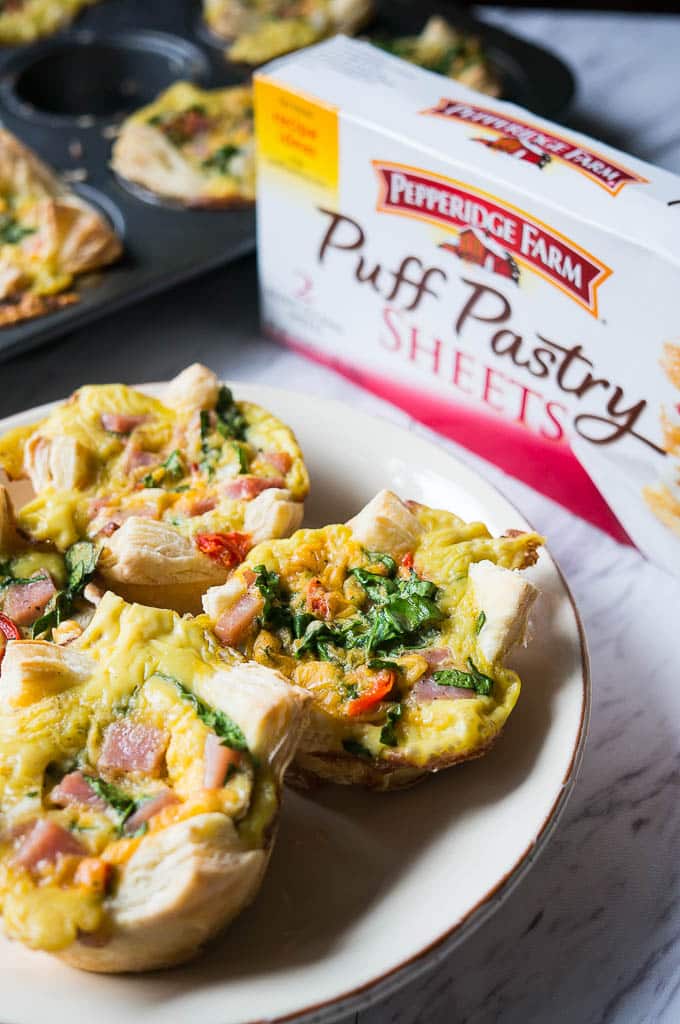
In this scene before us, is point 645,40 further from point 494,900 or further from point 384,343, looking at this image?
point 494,900

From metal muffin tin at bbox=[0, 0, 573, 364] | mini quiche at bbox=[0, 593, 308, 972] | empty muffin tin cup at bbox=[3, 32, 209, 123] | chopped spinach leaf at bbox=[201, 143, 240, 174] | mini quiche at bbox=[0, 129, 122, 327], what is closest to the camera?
mini quiche at bbox=[0, 593, 308, 972]

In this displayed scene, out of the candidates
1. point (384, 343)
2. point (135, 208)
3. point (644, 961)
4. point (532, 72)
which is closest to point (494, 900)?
point (644, 961)

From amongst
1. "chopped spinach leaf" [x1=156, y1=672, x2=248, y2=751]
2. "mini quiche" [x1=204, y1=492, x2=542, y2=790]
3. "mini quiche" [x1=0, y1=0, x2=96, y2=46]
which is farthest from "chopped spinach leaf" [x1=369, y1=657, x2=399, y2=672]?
"mini quiche" [x1=0, y1=0, x2=96, y2=46]

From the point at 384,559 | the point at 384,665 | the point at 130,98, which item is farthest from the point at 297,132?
the point at 130,98

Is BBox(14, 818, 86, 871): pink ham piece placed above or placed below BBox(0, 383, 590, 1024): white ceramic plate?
above

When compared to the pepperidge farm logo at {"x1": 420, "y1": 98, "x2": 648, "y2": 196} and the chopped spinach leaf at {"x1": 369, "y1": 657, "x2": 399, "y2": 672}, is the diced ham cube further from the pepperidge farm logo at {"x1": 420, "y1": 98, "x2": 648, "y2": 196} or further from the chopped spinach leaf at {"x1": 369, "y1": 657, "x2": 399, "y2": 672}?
the pepperidge farm logo at {"x1": 420, "y1": 98, "x2": 648, "y2": 196}

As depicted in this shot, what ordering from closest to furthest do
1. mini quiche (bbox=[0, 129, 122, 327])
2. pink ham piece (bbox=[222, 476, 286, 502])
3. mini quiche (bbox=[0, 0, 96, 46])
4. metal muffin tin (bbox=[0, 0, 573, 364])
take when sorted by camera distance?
pink ham piece (bbox=[222, 476, 286, 502]) < mini quiche (bbox=[0, 129, 122, 327]) < metal muffin tin (bbox=[0, 0, 573, 364]) < mini quiche (bbox=[0, 0, 96, 46])

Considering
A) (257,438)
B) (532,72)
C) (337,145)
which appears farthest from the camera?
(532,72)
